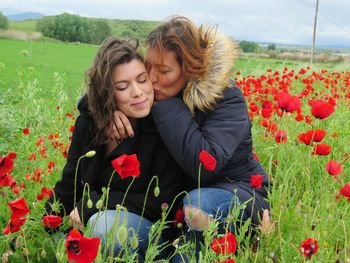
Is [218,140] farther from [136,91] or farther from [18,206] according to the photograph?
[18,206]

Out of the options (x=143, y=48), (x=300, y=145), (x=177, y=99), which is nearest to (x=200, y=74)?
(x=177, y=99)

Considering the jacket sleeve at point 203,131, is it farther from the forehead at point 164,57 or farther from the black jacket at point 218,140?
the forehead at point 164,57

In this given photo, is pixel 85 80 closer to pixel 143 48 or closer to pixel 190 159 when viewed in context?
pixel 143 48

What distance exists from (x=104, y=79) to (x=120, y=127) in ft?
0.80

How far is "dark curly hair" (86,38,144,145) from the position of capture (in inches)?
95.2

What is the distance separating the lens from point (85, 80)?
2623mm

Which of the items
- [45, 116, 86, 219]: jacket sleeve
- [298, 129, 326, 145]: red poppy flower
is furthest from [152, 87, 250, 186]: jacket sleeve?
[45, 116, 86, 219]: jacket sleeve

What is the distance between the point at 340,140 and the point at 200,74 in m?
1.62

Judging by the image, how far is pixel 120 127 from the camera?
8.00 ft

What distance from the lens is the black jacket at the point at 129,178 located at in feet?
8.34

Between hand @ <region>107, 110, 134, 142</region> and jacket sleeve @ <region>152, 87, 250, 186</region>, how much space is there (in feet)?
0.46

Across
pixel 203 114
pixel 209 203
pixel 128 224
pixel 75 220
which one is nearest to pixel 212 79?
pixel 203 114

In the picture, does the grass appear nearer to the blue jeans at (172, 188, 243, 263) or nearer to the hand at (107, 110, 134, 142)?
the hand at (107, 110, 134, 142)

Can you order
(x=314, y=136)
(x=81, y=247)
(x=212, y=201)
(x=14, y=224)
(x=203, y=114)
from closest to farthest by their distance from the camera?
(x=81, y=247) < (x=14, y=224) < (x=314, y=136) < (x=212, y=201) < (x=203, y=114)
